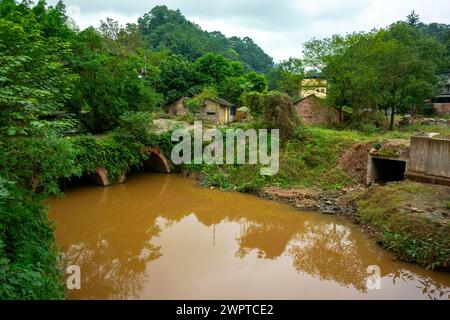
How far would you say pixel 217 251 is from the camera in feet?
34.4

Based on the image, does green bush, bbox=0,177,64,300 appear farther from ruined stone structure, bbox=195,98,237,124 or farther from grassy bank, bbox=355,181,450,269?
ruined stone structure, bbox=195,98,237,124

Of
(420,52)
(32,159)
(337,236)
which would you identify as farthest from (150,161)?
(420,52)

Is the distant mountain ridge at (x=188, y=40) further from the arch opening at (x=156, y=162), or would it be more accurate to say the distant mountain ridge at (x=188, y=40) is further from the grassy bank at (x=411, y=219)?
the grassy bank at (x=411, y=219)

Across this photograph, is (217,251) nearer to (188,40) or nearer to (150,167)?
(150,167)

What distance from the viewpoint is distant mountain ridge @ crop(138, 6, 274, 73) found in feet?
172

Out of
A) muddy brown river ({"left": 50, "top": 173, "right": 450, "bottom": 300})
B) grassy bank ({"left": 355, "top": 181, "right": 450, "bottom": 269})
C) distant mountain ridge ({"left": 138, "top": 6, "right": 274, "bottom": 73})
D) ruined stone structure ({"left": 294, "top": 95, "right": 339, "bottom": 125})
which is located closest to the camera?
muddy brown river ({"left": 50, "top": 173, "right": 450, "bottom": 300})

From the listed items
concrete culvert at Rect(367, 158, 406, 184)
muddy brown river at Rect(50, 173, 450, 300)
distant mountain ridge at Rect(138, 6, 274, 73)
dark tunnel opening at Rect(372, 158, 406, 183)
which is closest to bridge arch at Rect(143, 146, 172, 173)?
muddy brown river at Rect(50, 173, 450, 300)

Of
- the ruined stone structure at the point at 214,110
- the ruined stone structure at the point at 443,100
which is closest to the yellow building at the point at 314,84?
the ruined stone structure at the point at 214,110

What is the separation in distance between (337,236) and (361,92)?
Answer: 42.7 feet

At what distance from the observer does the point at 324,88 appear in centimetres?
2355

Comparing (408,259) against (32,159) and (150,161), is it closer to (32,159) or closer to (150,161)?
(32,159)

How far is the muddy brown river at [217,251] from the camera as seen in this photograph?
8188mm

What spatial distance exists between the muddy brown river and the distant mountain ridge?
35690mm
